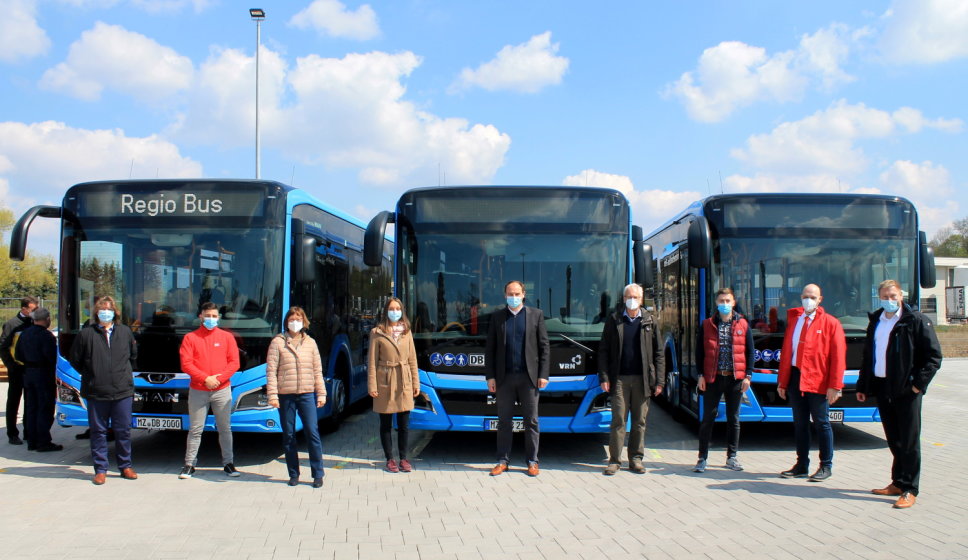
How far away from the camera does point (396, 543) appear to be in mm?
5219

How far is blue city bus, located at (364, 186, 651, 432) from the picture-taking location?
7.83 meters

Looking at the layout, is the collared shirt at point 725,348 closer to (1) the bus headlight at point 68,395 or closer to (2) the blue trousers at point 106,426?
(2) the blue trousers at point 106,426

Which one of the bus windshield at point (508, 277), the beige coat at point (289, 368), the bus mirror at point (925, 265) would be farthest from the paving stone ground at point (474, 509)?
the bus mirror at point (925, 265)

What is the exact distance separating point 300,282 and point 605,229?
3.37 meters

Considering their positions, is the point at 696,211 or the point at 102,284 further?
the point at 696,211

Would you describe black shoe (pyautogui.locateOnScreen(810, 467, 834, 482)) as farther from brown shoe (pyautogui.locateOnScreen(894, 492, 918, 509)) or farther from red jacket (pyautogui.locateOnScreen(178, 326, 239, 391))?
red jacket (pyautogui.locateOnScreen(178, 326, 239, 391))

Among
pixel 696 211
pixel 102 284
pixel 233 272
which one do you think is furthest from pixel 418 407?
pixel 696 211

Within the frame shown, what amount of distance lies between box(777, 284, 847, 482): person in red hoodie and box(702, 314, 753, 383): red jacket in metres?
0.35

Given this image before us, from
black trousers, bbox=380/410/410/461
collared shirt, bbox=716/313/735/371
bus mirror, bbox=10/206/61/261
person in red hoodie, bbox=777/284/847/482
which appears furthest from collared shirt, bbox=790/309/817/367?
bus mirror, bbox=10/206/61/261

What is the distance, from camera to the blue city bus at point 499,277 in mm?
7828

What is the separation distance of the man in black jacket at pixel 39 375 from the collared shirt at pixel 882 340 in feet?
28.9

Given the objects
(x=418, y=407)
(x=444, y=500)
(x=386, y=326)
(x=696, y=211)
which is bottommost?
(x=444, y=500)

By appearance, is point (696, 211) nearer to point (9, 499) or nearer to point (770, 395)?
point (770, 395)

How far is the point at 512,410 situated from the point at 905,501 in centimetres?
359
